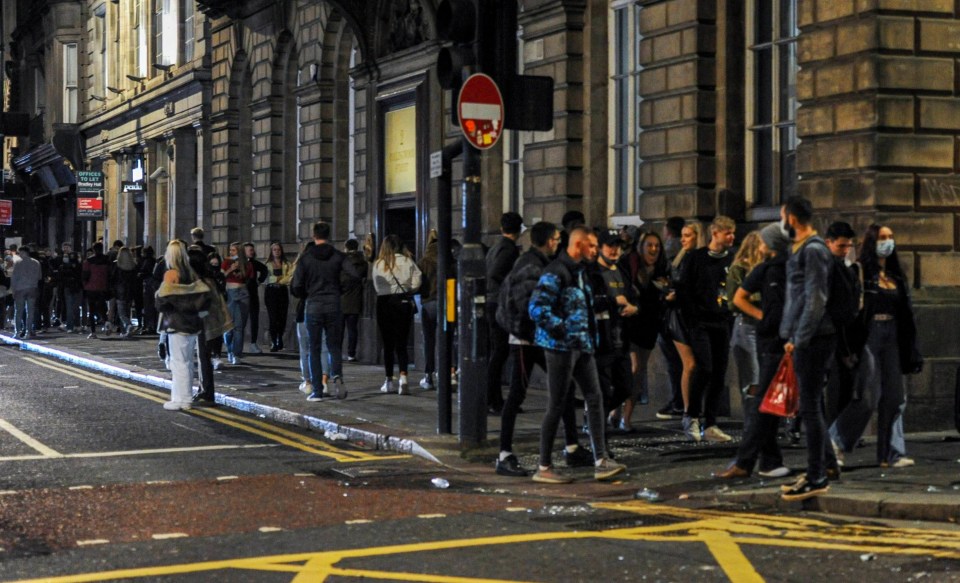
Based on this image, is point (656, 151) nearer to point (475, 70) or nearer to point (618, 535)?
point (475, 70)

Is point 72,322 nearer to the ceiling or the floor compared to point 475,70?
nearer to the floor

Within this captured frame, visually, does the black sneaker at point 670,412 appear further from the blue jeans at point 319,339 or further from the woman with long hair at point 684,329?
the blue jeans at point 319,339

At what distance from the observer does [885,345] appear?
1062 centimetres

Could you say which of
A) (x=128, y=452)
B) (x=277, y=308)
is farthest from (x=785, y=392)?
(x=277, y=308)

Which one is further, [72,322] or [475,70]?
[72,322]

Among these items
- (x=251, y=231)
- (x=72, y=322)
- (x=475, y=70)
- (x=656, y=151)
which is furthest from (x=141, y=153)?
(x=475, y=70)

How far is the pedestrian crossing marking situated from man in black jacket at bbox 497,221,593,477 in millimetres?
1873

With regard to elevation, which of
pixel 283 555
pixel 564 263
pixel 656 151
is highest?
pixel 656 151

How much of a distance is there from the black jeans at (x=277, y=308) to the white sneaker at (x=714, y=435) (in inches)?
526

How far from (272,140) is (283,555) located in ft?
65.2

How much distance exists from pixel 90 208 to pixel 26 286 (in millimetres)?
9214

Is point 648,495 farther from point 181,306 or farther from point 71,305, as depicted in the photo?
point 71,305

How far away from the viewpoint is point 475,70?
37.7ft

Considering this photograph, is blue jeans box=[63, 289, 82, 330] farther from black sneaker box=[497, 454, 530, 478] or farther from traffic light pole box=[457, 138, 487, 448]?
black sneaker box=[497, 454, 530, 478]
